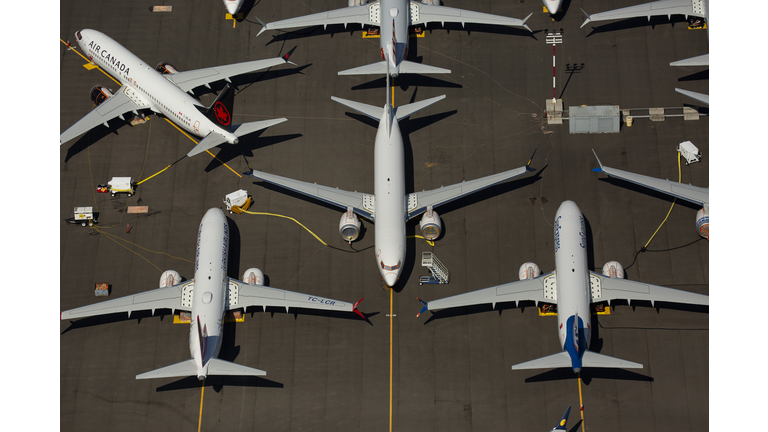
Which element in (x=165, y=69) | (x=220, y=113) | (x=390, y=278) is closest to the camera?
(x=390, y=278)

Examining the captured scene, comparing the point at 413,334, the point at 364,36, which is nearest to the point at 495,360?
the point at 413,334

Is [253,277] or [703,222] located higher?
[703,222]

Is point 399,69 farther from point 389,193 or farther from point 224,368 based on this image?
point 224,368

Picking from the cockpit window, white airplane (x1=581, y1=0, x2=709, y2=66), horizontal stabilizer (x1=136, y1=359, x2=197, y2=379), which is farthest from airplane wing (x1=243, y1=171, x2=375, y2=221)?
white airplane (x1=581, y1=0, x2=709, y2=66)

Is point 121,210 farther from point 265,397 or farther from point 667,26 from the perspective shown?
point 667,26

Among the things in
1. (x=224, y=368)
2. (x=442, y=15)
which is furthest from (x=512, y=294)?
(x=442, y=15)

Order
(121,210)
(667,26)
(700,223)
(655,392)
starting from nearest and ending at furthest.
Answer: (655,392) < (700,223) < (121,210) < (667,26)
